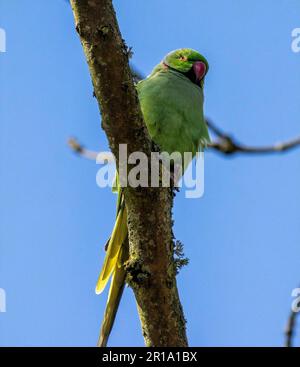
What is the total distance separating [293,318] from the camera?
1.78 meters

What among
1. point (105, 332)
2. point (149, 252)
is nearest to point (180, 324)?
point (149, 252)

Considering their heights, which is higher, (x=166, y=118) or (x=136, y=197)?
(x=166, y=118)

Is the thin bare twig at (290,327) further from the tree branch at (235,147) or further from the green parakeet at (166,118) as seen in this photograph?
the green parakeet at (166,118)

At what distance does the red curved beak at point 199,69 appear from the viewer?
537 centimetres

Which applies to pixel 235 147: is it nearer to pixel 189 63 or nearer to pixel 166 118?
pixel 166 118

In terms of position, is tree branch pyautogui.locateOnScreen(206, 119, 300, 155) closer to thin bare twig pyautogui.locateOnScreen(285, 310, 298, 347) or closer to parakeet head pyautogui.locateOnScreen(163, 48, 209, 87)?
thin bare twig pyautogui.locateOnScreen(285, 310, 298, 347)

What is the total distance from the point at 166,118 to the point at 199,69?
Result: 3.63ft

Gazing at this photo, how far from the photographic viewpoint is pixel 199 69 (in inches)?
212

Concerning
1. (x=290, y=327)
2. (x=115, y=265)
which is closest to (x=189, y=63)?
(x=115, y=265)

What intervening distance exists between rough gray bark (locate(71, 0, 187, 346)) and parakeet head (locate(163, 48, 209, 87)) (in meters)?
2.39

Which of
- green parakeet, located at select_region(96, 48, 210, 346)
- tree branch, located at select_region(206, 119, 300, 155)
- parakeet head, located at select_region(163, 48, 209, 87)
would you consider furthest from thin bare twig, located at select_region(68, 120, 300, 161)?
parakeet head, located at select_region(163, 48, 209, 87)

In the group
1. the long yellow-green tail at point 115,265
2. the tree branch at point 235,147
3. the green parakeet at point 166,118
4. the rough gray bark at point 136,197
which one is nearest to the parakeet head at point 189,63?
the green parakeet at point 166,118

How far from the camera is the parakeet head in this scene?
5.34 meters

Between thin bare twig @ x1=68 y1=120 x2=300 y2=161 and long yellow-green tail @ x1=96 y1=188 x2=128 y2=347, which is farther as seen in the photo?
long yellow-green tail @ x1=96 y1=188 x2=128 y2=347
